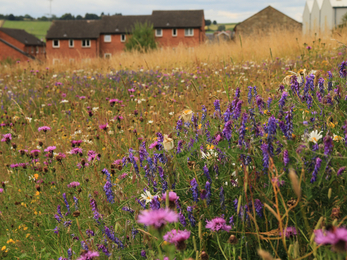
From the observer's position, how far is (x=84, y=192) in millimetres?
2592

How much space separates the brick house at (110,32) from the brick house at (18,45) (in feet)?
14.7

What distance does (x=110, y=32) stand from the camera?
1948 inches

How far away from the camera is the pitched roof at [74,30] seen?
48688 mm

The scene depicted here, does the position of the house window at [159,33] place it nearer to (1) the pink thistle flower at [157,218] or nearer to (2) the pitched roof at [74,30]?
(2) the pitched roof at [74,30]

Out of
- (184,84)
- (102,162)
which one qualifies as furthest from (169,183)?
(184,84)

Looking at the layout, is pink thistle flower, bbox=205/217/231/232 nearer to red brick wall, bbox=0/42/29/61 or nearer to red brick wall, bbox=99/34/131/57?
red brick wall, bbox=99/34/131/57

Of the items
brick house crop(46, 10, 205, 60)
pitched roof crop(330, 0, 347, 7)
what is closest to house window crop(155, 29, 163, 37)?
brick house crop(46, 10, 205, 60)

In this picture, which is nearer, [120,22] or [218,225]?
[218,225]

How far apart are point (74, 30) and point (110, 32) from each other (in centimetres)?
570

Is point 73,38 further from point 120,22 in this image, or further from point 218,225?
point 218,225

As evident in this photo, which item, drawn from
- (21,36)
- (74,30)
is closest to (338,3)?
(74,30)

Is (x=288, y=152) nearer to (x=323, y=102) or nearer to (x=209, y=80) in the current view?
(x=323, y=102)

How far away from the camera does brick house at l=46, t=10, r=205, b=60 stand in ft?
160

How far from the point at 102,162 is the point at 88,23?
5219 cm
